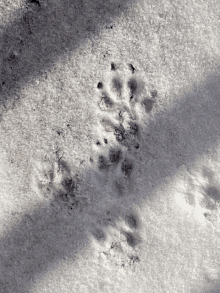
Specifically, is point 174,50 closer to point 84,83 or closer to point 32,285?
point 84,83

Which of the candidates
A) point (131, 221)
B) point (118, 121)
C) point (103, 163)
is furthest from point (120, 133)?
point (131, 221)

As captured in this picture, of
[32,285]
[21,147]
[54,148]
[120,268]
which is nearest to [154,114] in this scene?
[54,148]

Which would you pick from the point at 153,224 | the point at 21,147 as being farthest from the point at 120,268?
the point at 21,147

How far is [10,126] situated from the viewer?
1.08 metres

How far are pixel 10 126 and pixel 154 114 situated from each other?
0.69m

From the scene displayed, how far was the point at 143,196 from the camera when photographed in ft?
3.71

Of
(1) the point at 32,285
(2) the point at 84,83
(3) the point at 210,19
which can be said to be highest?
(2) the point at 84,83

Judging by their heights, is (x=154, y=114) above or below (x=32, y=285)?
above

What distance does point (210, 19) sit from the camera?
112 centimetres

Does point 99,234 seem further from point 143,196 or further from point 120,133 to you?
point 120,133

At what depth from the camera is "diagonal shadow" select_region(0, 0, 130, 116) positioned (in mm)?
1050

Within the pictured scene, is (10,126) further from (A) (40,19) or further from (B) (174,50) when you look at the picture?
(B) (174,50)

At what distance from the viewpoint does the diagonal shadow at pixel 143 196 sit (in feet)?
3.64

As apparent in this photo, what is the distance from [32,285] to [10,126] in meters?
0.78
